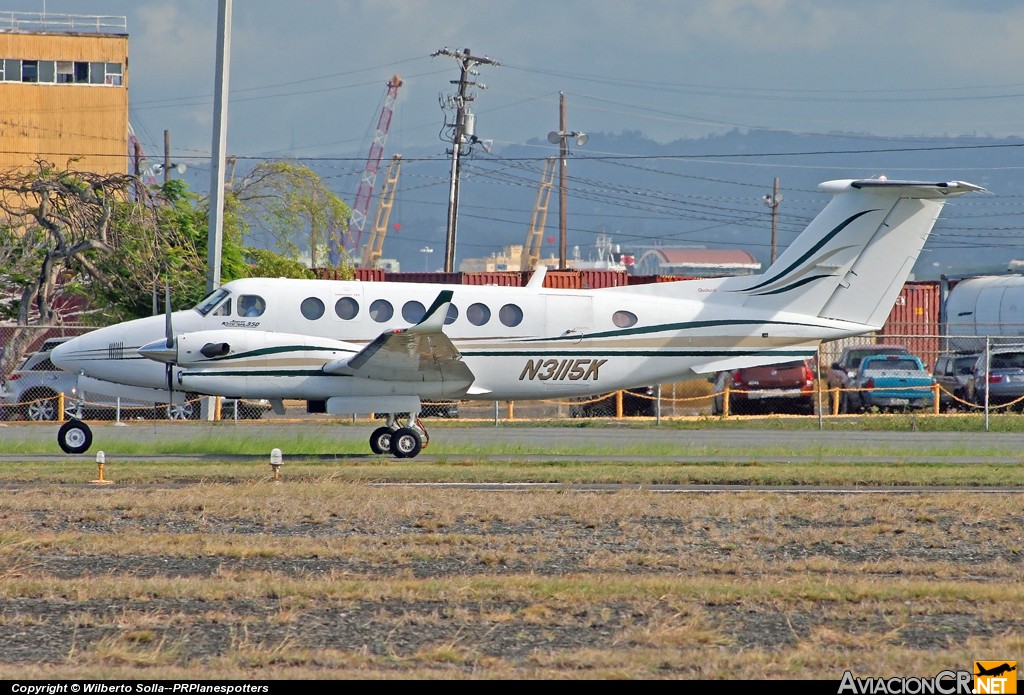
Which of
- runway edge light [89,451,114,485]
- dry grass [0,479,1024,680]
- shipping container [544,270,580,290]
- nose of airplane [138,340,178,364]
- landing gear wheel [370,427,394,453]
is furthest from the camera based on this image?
shipping container [544,270,580,290]

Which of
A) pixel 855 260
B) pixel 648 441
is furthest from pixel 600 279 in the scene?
pixel 855 260

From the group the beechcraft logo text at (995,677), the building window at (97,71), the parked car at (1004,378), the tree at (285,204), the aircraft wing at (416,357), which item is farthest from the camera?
the building window at (97,71)

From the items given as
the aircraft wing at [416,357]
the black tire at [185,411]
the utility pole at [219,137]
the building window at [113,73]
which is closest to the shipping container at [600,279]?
the black tire at [185,411]

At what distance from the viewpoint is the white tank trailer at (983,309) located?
46.8 meters

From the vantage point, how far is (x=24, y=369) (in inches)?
1166

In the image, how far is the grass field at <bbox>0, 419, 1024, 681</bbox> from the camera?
7.82 metres

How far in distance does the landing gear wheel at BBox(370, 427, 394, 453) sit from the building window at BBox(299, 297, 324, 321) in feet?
7.43

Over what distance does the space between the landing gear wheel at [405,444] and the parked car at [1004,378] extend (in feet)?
62.3

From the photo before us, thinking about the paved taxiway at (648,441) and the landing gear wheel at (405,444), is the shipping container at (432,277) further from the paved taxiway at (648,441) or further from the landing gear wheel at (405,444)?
the landing gear wheel at (405,444)

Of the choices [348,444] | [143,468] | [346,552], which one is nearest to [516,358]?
[348,444]

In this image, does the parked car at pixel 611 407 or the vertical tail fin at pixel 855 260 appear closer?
the vertical tail fin at pixel 855 260

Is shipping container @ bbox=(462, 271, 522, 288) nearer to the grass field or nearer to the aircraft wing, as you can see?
the aircraft wing

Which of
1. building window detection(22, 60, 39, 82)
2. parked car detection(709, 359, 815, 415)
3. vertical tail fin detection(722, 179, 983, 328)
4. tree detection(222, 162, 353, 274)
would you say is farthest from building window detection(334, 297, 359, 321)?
building window detection(22, 60, 39, 82)

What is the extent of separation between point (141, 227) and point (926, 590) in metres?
25.3
